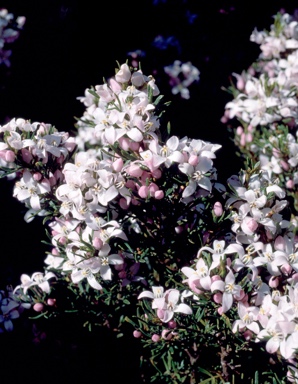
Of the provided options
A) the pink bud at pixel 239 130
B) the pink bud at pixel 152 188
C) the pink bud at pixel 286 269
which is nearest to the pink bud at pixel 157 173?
the pink bud at pixel 152 188

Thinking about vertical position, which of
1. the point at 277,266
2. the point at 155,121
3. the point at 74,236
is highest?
the point at 155,121

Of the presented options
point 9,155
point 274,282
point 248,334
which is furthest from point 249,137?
point 9,155

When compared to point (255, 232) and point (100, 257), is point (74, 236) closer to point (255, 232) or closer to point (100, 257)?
point (100, 257)

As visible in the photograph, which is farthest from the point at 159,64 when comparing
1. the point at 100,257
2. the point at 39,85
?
the point at 100,257

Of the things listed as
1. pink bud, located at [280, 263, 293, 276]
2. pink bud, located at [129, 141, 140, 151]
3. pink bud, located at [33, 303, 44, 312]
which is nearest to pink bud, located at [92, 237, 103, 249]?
pink bud, located at [129, 141, 140, 151]

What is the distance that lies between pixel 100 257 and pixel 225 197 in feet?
2.05

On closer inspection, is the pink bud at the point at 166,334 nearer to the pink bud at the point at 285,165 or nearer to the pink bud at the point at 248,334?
the pink bud at the point at 248,334

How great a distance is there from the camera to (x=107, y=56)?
419cm

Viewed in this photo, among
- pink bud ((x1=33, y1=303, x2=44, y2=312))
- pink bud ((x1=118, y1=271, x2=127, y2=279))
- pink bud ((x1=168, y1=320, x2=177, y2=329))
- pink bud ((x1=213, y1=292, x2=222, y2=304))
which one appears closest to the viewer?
pink bud ((x1=213, y1=292, x2=222, y2=304))

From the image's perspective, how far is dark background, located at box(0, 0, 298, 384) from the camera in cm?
363

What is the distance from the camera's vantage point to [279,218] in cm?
204

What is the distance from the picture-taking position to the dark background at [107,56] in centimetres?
363

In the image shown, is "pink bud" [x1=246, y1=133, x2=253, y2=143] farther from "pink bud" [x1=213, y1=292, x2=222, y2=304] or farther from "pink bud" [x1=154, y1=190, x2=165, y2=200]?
"pink bud" [x1=213, y1=292, x2=222, y2=304]

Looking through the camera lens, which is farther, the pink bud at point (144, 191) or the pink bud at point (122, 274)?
the pink bud at point (122, 274)
